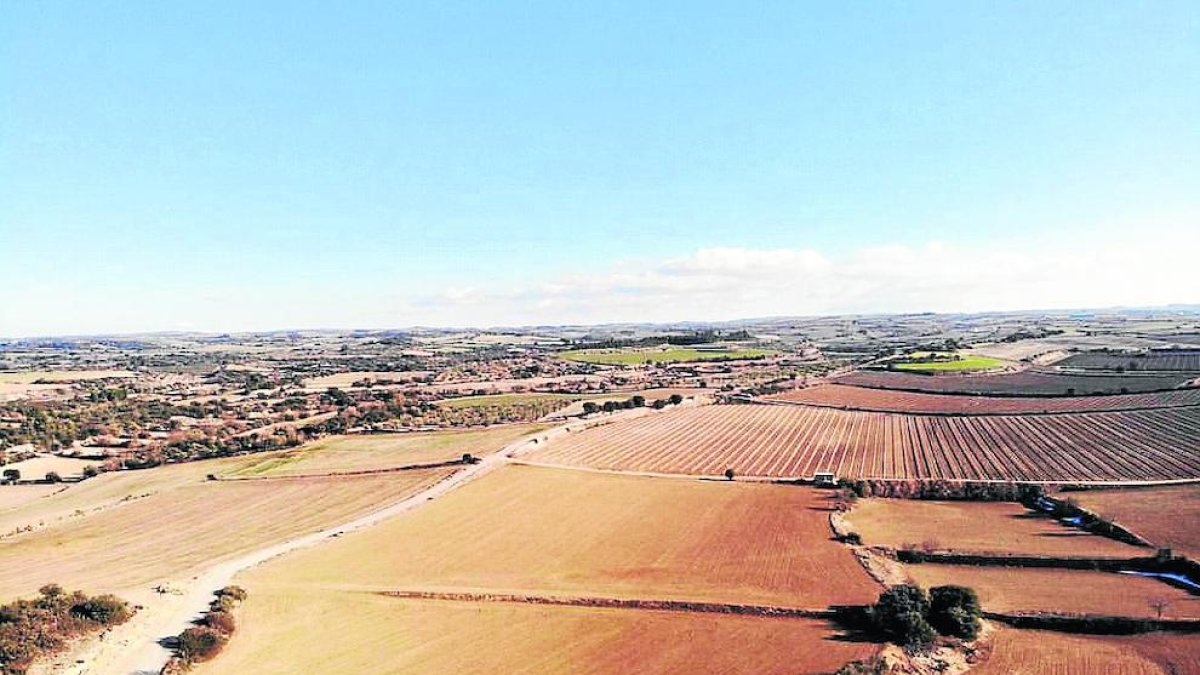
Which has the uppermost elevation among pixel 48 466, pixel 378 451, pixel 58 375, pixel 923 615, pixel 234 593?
pixel 58 375

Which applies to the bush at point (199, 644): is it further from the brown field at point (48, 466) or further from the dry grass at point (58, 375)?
the dry grass at point (58, 375)

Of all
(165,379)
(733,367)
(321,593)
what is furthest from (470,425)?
(165,379)

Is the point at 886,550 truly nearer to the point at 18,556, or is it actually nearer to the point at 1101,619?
the point at 1101,619

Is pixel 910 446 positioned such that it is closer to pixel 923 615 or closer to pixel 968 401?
pixel 968 401

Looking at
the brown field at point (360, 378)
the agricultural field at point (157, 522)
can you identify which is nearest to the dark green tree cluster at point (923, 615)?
the agricultural field at point (157, 522)

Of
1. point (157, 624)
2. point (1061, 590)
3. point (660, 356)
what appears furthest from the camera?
point (660, 356)

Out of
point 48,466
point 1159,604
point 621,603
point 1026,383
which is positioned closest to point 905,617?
point 621,603

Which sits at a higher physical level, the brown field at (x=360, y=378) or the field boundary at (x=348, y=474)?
the brown field at (x=360, y=378)
